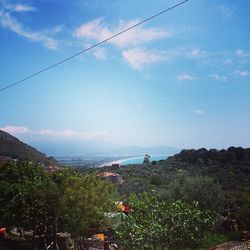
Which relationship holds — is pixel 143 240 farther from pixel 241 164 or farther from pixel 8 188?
pixel 241 164

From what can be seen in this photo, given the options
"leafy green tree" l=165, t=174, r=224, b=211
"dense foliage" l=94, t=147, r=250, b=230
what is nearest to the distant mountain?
"dense foliage" l=94, t=147, r=250, b=230

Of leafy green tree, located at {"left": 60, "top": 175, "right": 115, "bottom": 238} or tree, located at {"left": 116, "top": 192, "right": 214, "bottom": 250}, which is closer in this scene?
tree, located at {"left": 116, "top": 192, "right": 214, "bottom": 250}

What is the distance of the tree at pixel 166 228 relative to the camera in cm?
1283

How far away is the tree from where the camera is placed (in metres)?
12.8

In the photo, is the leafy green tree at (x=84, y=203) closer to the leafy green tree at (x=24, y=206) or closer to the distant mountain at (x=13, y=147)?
the leafy green tree at (x=24, y=206)

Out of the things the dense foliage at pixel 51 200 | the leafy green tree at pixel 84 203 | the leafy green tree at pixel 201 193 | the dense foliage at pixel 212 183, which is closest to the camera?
the leafy green tree at pixel 84 203

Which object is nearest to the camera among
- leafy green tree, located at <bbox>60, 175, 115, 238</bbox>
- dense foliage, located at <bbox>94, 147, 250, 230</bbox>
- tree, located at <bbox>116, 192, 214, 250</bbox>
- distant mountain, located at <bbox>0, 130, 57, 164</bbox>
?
tree, located at <bbox>116, 192, 214, 250</bbox>

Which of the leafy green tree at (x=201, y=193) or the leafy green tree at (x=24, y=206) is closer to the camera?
the leafy green tree at (x=24, y=206)

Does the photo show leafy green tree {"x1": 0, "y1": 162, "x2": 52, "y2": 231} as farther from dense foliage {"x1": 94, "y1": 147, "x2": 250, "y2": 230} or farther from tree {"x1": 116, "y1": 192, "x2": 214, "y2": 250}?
dense foliage {"x1": 94, "y1": 147, "x2": 250, "y2": 230}

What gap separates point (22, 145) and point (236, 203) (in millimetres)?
66747

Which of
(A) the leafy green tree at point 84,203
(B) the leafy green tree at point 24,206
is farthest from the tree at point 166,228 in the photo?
(B) the leafy green tree at point 24,206

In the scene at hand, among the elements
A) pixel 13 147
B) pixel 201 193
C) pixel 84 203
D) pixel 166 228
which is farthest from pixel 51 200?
pixel 13 147

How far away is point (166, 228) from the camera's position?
1291cm

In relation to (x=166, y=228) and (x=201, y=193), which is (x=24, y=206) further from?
(x=201, y=193)
